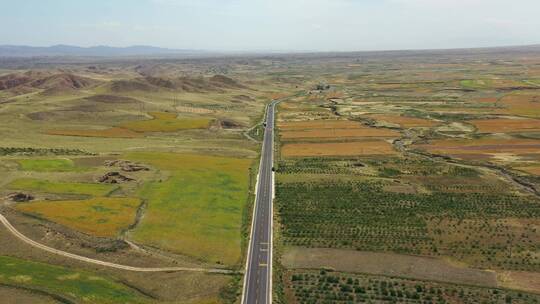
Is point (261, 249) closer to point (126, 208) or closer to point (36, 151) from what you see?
point (126, 208)

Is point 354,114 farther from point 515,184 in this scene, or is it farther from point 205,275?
point 205,275

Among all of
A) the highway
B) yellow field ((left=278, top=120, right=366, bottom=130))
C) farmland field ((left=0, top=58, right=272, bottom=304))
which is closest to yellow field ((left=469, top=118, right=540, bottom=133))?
yellow field ((left=278, top=120, right=366, bottom=130))

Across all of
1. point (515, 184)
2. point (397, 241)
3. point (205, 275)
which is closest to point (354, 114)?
point (515, 184)

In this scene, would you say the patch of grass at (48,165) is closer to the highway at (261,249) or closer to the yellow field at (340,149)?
the highway at (261,249)

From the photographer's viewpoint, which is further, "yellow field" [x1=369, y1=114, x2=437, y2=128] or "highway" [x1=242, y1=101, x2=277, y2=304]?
"yellow field" [x1=369, y1=114, x2=437, y2=128]

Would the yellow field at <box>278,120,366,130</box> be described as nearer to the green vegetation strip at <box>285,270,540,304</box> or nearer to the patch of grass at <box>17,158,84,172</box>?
the patch of grass at <box>17,158,84,172</box>

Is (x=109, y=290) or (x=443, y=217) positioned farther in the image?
(x=443, y=217)
